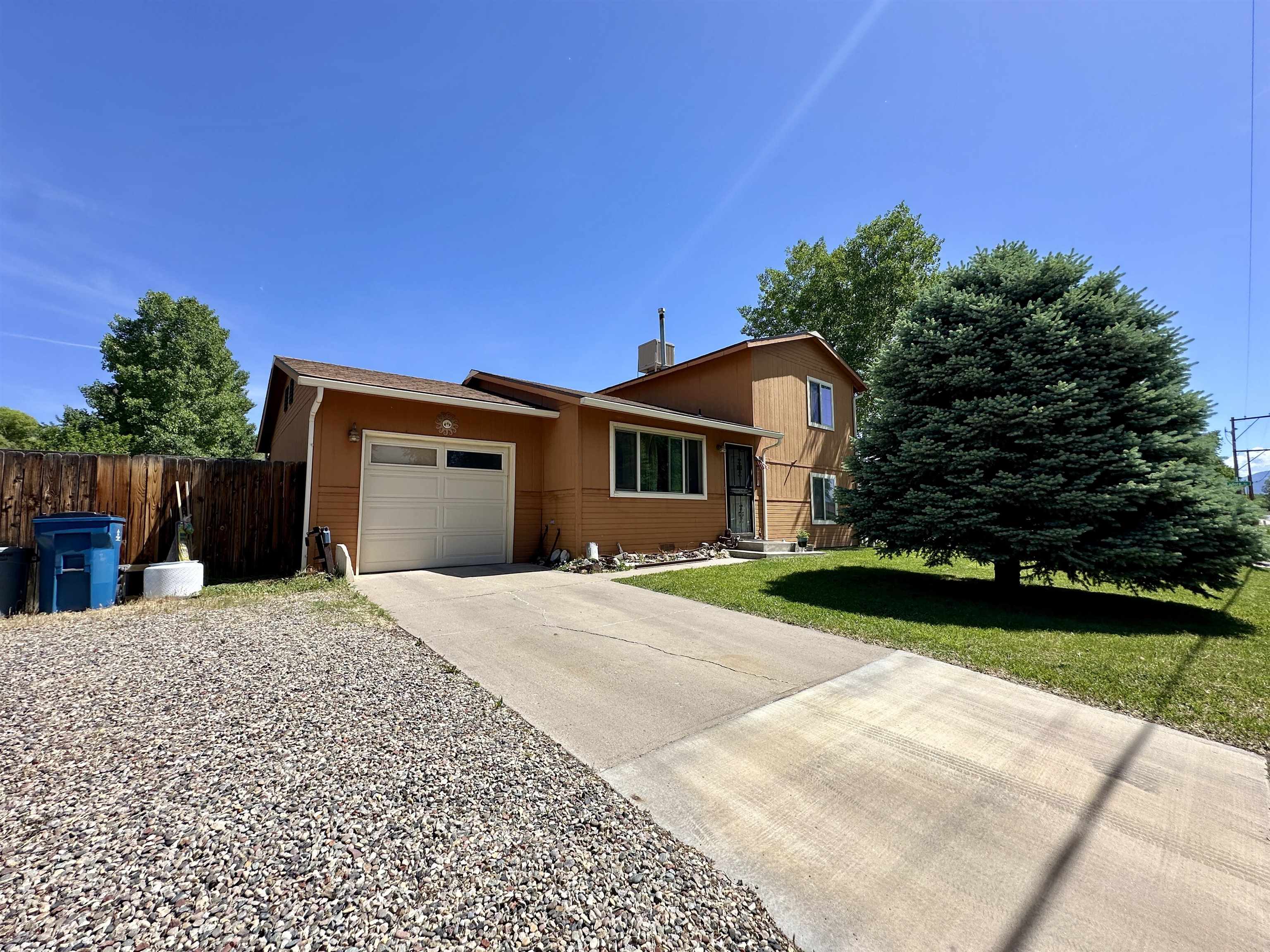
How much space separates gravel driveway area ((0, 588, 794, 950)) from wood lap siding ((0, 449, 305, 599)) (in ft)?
15.3

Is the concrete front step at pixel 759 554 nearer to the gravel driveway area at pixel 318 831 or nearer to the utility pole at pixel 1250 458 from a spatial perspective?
the gravel driveway area at pixel 318 831

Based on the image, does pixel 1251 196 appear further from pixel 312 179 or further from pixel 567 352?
pixel 312 179

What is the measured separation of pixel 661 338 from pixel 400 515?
10872 millimetres

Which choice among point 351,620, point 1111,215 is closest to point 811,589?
point 351,620

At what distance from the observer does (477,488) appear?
9727mm

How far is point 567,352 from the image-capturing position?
17.8 metres

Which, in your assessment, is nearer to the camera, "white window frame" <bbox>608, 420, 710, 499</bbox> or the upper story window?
"white window frame" <bbox>608, 420, 710, 499</bbox>

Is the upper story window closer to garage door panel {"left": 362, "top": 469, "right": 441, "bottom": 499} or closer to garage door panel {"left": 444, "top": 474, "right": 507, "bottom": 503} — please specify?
garage door panel {"left": 444, "top": 474, "right": 507, "bottom": 503}

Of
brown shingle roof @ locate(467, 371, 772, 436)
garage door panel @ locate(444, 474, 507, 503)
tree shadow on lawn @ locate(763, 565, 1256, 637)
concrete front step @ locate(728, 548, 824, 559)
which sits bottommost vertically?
tree shadow on lawn @ locate(763, 565, 1256, 637)

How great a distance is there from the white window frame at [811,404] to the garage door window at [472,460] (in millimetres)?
9297

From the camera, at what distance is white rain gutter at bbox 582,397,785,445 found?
969cm

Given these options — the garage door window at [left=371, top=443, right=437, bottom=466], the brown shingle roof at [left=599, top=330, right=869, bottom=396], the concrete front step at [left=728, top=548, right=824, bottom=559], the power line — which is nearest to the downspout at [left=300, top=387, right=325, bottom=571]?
the garage door window at [left=371, top=443, right=437, bottom=466]

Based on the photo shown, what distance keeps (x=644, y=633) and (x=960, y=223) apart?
14865 mm

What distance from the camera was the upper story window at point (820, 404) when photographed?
48.9ft
